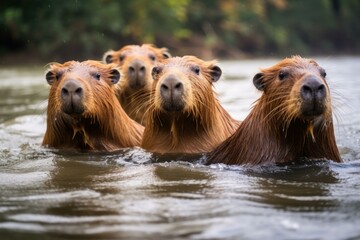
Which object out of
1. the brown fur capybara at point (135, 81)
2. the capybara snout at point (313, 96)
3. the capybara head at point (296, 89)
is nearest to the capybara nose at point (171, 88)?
the capybara head at point (296, 89)

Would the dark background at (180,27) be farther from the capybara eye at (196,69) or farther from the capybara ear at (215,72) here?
the capybara eye at (196,69)

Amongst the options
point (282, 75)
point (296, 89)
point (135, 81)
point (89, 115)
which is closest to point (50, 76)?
point (89, 115)

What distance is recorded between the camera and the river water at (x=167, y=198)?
3764mm

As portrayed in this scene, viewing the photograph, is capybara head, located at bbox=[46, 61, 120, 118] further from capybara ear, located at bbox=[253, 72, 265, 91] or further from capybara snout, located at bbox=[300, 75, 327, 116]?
capybara snout, located at bbox=[300, 75, 327, 116]

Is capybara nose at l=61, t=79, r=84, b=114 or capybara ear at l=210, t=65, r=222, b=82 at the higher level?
capybara ear at l=210, t=65, r=222, b=82

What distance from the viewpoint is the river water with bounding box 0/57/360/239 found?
3.76 meters

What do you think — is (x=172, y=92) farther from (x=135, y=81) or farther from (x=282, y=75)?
(x=135, y=81)

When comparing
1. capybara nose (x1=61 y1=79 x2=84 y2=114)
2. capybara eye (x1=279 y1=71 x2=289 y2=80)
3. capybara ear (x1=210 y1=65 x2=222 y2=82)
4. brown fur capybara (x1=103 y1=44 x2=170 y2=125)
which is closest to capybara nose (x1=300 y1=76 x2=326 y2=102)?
capybara eye (x1=279 y1=71 x2=289 y2=80)

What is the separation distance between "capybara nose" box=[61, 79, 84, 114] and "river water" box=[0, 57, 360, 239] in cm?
48

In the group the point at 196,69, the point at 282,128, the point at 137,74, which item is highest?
the point at 137,74

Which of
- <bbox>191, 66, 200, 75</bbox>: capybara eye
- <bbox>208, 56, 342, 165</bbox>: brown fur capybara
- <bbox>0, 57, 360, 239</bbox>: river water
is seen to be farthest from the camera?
<bbox>191, 66, 200, 75</bbox>: capybara eye

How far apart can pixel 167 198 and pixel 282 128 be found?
1.77 metres

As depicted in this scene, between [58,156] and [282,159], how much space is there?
219cm

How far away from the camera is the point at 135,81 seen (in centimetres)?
829
